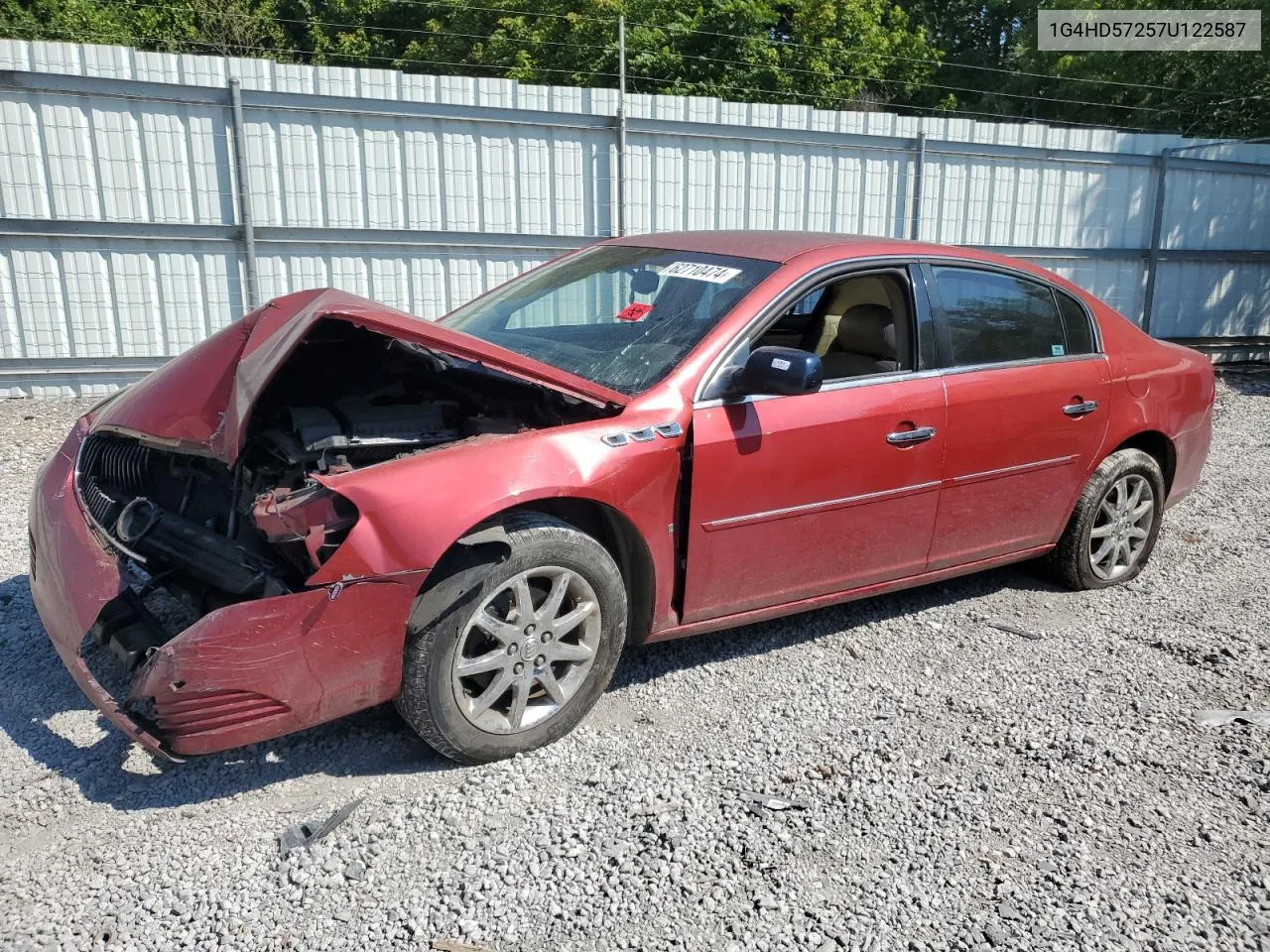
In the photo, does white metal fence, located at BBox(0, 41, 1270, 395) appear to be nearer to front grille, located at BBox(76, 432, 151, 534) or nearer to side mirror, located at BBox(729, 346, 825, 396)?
front grille, located at BBox(76, 432, 151, 534)

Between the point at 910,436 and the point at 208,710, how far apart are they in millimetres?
2607

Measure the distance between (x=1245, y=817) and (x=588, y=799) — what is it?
1978mm

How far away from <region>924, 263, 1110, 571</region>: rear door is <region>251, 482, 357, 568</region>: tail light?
2.38 metres

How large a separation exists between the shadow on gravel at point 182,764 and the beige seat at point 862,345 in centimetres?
205

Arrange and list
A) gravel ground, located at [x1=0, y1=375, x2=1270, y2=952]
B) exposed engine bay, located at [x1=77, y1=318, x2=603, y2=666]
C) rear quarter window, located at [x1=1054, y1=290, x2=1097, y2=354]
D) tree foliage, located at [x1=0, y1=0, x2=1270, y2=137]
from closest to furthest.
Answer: gravel ground, located at [x1=0, y1=375, x2=1270, y2=952], exposed engine bay, located at [x1=77, y1=318, x2=603, y2=666], rear quarter window, located at [x1=1054, y1=290, x2=1097, y2=354], tree foliage, located at [x1=0, y1=0, x2=1270, y2=137]

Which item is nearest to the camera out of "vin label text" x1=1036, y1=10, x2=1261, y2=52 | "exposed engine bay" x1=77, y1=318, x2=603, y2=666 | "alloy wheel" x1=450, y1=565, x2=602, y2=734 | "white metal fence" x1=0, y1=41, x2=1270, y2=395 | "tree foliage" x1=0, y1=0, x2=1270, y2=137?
"exposed engine bay" x1=77, y1=318, x2=603, y2=666

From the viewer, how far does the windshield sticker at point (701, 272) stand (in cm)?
385

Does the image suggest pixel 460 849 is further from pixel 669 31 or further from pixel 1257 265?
pixel 669 31

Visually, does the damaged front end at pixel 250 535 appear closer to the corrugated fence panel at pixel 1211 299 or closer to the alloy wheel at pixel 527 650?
the alloy wheel at pixel 527 650

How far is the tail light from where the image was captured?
277 centimetres

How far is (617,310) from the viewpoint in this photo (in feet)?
13.1

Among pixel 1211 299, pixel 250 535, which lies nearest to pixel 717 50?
pixel 1211 299

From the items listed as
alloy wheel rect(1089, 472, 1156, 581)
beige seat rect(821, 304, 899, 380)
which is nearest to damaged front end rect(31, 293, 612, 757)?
beige seat rect(821, 304, 899, 380)

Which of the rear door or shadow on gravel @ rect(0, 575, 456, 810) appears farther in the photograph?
the rear door
